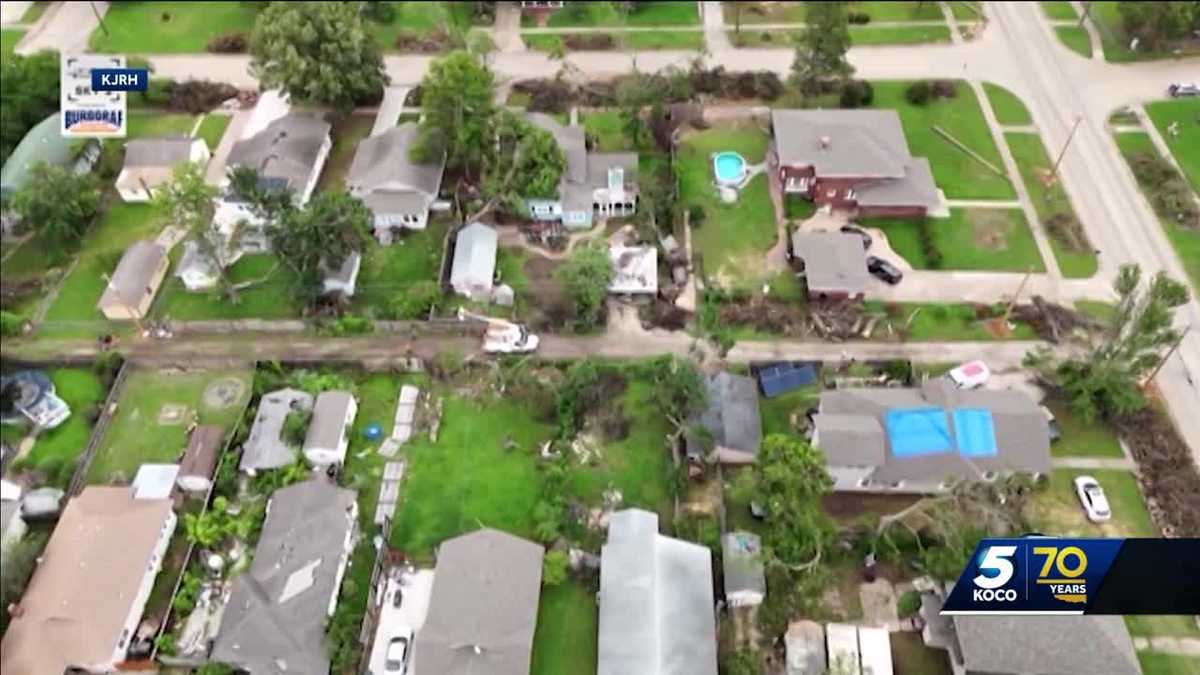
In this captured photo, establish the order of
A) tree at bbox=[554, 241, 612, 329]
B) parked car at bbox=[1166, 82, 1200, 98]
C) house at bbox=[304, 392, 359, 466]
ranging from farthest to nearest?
tree at bbox=[554, 241, 612, 329] < house at bbox=[304, 392, 359, 466] < parked car at bbox=[1166, 82, 1200, 98]

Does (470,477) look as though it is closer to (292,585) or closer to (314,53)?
(292,585)

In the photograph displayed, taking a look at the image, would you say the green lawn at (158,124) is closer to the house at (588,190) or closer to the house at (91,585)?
the house at (588,190)

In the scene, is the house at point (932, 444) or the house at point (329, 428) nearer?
the house at point (932, 444)

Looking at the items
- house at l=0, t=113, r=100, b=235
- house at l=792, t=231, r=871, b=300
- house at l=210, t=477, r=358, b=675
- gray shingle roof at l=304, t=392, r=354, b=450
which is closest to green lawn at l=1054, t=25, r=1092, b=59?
house at l=792, t=231, r=871, b=300

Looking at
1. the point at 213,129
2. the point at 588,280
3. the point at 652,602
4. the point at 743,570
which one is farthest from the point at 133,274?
the point at 743,570

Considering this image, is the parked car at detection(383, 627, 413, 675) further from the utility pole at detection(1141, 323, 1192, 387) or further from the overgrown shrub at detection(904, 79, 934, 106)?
the overgrown shrub at detection(904, 79, 934, 106)

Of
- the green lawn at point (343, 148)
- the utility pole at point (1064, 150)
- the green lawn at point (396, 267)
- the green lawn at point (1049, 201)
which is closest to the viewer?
the green lawn at point (396, 267)

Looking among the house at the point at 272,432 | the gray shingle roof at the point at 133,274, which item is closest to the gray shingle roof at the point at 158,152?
the gray shingle roof at the point at 133,274
